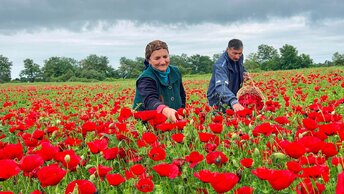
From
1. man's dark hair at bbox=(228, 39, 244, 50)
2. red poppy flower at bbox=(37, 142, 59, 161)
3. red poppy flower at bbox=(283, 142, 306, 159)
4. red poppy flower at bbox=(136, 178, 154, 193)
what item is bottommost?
red poppy flower at bbox=(136, 178, 154, 193)

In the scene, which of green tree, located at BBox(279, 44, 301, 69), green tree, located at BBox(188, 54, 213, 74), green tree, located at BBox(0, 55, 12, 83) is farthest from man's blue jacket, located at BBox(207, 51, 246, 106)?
green tree, located at BBox(0, 55, 12, 83)

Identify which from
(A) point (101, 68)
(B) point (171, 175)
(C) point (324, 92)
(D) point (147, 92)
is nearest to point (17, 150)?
(B) point (171, 175)

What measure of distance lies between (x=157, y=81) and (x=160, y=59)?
0.31m

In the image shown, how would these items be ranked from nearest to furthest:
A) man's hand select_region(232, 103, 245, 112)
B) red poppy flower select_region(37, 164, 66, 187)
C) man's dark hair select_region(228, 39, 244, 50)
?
1. red poppy flower select_region(37, 164, 66, 187)
2. man's hand select_region(232, 103, 245, 112)
3. man's dark hair select_region(228, 39, 244, 50)

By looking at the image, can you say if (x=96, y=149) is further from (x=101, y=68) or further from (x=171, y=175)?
(x=101, y=68)

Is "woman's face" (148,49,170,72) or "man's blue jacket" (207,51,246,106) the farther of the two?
"man's blue jacket" (207,51,246,106)

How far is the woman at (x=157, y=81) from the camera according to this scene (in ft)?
17.4

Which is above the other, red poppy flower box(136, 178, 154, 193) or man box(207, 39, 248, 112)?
man box(207, 39, 248, 112)

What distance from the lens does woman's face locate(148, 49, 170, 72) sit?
17.9 feet

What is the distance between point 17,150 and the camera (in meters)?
2.58

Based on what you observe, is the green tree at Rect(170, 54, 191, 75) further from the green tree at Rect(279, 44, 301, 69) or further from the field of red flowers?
the field of red flowers

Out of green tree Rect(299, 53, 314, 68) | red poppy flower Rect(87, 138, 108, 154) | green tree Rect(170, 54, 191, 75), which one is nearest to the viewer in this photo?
red poppy flower Rect(87, 138, 108, 154)

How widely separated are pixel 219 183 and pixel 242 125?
235 cm

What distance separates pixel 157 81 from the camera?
18.2 ft
